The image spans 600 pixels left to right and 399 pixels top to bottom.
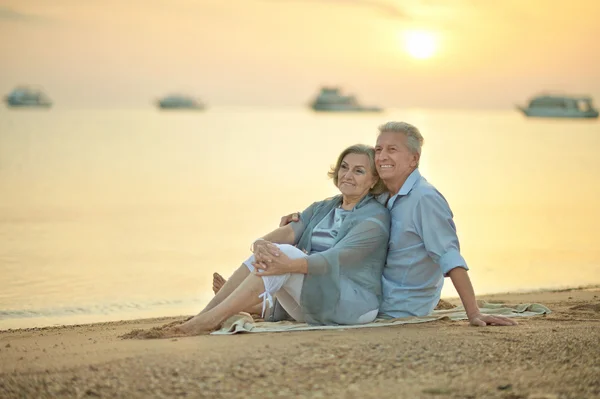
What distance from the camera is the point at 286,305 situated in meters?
6.31

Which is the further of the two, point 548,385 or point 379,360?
point 379,360

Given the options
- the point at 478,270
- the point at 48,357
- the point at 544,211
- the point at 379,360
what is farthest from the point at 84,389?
the point at 544,211

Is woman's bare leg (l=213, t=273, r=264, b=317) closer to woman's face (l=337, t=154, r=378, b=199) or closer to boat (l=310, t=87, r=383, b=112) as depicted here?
woman's face (l=337, t=154, r=378, b=199)

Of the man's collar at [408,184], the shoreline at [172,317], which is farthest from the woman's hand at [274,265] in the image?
the shoreline at [172,317]

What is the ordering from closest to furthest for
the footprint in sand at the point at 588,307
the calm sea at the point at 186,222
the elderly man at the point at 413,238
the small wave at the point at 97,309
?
the elderly man at the point at 413,238
the footprint in sand at the point at 588,307
the small wave at the point at 97,309
the calm sea at the point at 186,222

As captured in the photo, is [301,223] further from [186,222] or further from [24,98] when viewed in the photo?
[24,98]

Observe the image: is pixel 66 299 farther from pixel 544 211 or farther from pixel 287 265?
pixel 544 211

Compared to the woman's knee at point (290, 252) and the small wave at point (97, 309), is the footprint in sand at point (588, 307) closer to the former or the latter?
the woman's knee at point (290, 252)

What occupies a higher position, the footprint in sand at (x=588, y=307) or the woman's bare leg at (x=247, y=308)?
the woman's bare leg at (x=247, y=308)

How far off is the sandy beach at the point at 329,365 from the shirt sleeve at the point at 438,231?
424 millimetres

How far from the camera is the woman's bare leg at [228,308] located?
5988mm

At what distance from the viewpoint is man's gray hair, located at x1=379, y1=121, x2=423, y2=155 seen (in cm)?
632

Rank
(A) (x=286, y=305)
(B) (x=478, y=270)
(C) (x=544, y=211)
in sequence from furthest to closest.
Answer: (C) (x=544, y=211), (B) (x=478, y=270), (A) (x=286, y=305)

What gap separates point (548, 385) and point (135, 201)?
15214 mm
